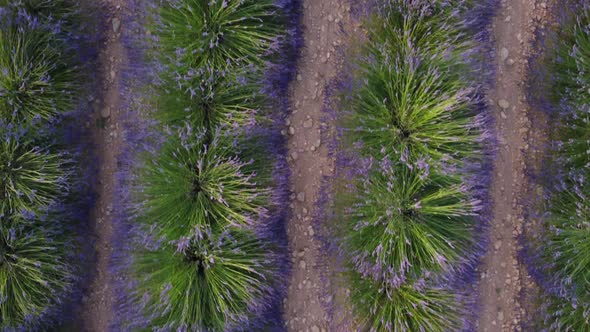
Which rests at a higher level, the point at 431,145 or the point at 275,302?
the point at 431,145

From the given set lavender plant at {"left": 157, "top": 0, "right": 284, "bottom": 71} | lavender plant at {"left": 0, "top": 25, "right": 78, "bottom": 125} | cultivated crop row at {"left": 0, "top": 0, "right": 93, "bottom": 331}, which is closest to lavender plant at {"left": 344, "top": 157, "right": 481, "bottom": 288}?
lavender plant at {"left": 157, "top": 0, "right": 284, "bottom": 71}

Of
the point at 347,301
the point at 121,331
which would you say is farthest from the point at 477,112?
the point at 121,331

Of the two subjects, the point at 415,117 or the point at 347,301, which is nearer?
the point at 415,117

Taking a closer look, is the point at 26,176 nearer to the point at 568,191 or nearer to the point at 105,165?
the point at 105,165

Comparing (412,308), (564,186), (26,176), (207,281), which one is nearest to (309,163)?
(207,281)

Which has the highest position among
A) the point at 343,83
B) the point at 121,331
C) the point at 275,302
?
the point at 343,83

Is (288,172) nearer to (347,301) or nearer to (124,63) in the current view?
(347,301)

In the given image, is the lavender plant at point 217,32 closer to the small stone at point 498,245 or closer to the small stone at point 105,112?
the small stone at point 105,112
